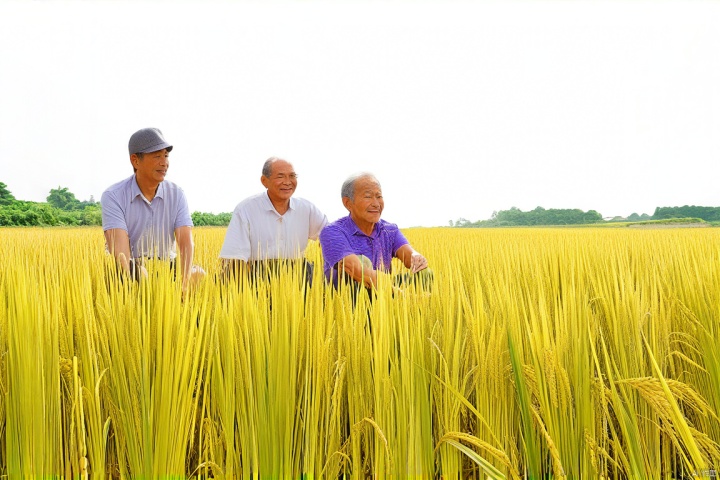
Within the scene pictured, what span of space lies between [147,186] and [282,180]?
0.77 meters

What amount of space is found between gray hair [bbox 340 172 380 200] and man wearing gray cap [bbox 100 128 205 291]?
0.93 meters

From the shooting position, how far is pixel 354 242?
257 cm

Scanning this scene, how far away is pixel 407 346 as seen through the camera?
108 centimetres

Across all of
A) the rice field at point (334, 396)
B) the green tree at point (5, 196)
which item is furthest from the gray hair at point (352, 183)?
the green tree at point (5, 196)

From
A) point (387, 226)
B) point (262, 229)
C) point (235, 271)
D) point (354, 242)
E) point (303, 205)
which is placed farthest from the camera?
point (303, 205)

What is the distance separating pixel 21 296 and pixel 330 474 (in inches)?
34.9

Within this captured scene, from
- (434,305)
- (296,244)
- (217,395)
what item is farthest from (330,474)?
(296,244)

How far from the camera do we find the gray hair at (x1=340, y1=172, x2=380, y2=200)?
8.13ft

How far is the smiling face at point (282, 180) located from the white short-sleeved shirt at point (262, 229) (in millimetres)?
128

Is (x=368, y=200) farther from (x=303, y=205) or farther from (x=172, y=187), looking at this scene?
(x=172, y=187)

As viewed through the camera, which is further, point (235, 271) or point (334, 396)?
point (235, 271)

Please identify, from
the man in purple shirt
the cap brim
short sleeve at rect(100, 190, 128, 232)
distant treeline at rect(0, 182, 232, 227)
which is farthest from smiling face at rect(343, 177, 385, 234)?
distant treeline at rect(0, 182, 232, 227)

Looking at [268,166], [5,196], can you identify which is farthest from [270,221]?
[5,196]

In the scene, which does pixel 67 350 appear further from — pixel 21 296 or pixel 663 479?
pixel 663 479
